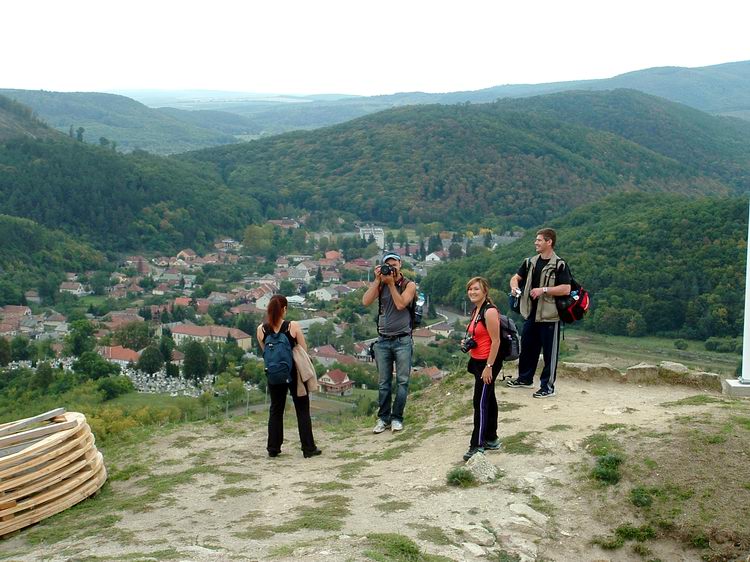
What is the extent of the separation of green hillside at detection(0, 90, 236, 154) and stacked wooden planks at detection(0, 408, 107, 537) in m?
139

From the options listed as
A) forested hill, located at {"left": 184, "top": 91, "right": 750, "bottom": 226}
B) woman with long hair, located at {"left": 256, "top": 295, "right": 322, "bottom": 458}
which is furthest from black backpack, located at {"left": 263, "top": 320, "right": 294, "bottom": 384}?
forested hill, located at {"left": 184, "top": 91, "right": 750, "bottom": 226}

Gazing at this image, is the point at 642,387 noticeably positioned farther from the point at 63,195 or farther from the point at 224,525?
the point at 63,195

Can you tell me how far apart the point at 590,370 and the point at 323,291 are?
4255cm

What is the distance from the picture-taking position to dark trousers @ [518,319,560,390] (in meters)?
7.45

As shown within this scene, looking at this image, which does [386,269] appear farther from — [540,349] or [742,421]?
[742,421]

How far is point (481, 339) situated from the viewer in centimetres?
614

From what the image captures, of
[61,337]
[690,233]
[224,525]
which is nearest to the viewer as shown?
[224,525]

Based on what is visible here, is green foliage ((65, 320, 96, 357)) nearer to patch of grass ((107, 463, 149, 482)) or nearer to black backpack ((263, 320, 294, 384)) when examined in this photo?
patch of grass ((107, 463, 149, 482))

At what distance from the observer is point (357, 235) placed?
7338cm

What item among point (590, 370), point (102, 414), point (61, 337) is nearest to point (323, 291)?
point (61, 337)

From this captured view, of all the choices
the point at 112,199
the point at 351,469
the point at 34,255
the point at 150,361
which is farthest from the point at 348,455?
the point at 112,199

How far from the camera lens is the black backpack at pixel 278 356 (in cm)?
669

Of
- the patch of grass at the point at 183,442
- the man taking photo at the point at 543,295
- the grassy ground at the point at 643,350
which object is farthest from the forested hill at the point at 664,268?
the patch of grass at the point at 183,442

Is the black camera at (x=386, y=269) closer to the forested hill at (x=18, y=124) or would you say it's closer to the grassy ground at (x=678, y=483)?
the grassy ground at (x=678, y=483)
